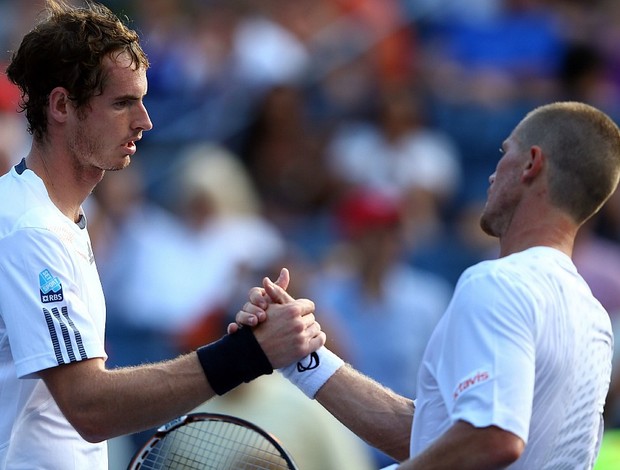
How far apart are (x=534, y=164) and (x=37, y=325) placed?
144cm

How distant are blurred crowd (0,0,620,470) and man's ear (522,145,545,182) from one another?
318 cm

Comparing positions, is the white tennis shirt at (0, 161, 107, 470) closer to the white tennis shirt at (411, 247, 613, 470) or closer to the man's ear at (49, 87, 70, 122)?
the man's ear at (49, 87, 70, 122)

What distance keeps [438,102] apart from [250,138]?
60.4 inches

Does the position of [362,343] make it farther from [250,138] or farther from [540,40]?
[540,40]

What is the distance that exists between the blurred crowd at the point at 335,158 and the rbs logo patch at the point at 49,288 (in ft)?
9.80

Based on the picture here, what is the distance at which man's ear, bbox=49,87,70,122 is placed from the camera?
352cm

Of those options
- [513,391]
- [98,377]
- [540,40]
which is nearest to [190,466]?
[98,377]

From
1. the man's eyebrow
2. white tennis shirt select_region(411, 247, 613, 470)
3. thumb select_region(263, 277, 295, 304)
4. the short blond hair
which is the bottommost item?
white tennis shirt select_region(411, 247, 613, 470)

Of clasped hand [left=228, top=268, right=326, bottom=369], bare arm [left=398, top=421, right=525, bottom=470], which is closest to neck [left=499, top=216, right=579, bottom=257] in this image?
bare arm [left=398, top=421, right=525, bottom=470]

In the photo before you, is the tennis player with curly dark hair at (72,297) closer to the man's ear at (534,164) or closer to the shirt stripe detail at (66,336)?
the shirt stripe detail at (66,336)

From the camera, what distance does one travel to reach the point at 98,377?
3318 mm

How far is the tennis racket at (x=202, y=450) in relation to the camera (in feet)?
11.7

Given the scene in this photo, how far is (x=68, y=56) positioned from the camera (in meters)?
3.51

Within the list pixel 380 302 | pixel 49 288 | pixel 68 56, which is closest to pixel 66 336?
pixel 49 288
